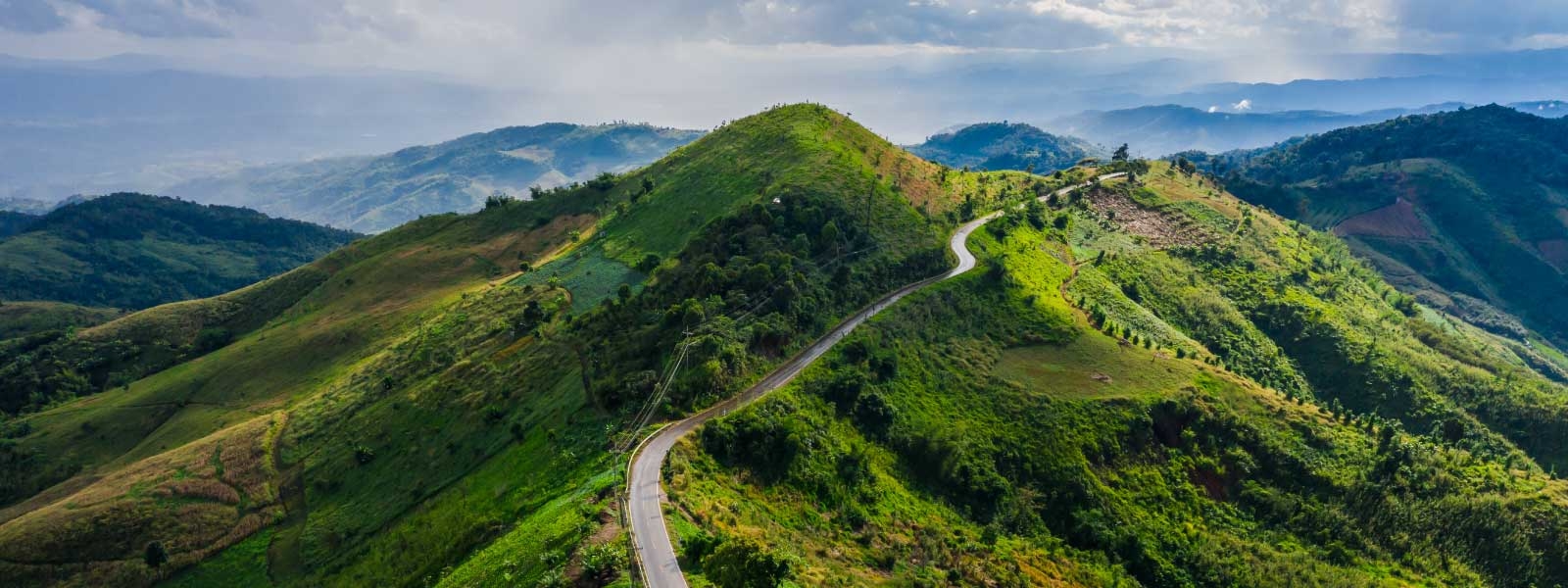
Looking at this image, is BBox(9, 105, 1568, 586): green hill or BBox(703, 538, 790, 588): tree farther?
BBox(9, 105, 1568, 586): green hill

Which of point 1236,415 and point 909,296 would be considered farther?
point 909,296

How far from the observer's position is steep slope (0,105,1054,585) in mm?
49844

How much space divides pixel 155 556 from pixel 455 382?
1096 inches

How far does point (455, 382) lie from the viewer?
7044cm

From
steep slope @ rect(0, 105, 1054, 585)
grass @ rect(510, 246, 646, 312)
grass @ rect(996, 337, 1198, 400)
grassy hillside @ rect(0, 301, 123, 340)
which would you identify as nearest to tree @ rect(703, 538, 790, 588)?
steep slope @ rect(0, 105, 1054, 585)

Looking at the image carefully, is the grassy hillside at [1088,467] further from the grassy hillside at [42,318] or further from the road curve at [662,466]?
the grassy hillside at [42,318]

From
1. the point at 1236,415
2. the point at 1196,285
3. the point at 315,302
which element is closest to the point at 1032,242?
the point at 1196,285

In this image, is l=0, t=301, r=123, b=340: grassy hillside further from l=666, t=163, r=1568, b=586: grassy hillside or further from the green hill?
l=666, t=163, r=1568, b=586: grassy hillside

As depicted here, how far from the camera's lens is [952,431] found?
55875 millimetres

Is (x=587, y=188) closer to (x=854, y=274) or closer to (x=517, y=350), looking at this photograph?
(x=517, y=350)

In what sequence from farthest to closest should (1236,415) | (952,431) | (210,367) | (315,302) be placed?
1. (315,302)
2. (210,367)
3. (1236,415)
4. (952,431)

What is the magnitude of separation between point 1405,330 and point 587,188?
162 m

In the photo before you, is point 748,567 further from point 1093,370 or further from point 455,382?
point 455,382

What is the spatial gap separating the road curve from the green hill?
1.24 meters
